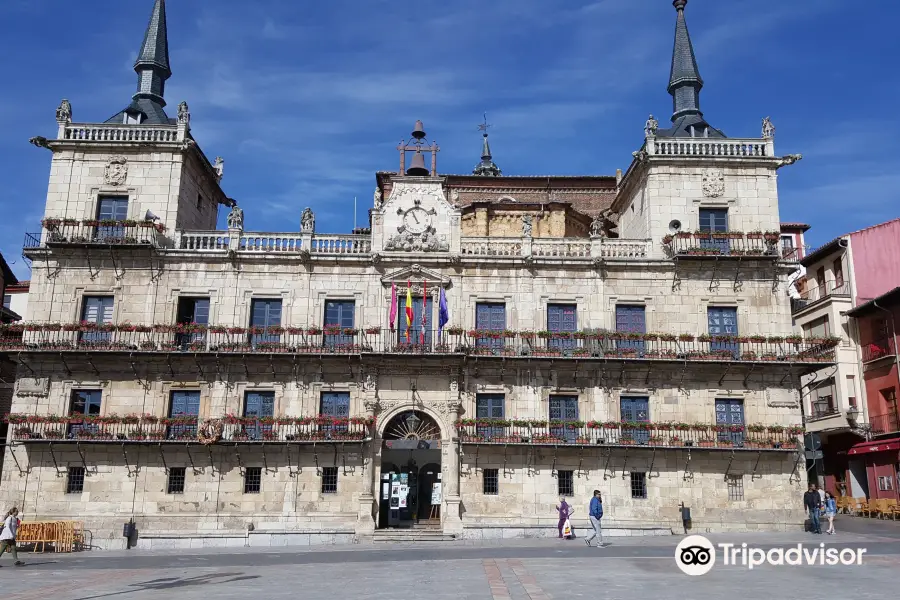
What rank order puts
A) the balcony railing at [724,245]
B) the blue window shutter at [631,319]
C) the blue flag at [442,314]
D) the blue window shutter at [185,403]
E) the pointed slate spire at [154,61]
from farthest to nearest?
the pointed slate spire at [154,61] → the blue window shutter at [631,319] → the balcony railing at [724,245] → the blue flag at [442,314] → the blue window shutter at [185,403]

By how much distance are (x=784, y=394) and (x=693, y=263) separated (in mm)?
6586

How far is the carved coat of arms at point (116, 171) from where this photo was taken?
3466 cm

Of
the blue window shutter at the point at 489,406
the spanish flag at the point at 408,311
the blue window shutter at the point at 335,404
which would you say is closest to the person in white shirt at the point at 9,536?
the blue window shutter at the point at 335,404

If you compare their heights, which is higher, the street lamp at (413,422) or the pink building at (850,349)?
the pink building at (850,349)

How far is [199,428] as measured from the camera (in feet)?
104

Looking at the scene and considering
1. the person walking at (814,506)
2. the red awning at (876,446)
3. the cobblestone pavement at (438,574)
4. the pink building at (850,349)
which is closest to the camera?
the cobblestone pavement at (438,574)

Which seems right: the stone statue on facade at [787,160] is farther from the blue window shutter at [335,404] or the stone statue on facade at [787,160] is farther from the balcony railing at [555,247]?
the blue window shutter at [335,404]

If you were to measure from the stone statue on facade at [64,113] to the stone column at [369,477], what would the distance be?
57.2 ft

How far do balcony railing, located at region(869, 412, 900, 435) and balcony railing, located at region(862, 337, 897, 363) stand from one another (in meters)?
2.90

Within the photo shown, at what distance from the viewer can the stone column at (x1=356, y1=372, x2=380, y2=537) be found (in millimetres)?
30906

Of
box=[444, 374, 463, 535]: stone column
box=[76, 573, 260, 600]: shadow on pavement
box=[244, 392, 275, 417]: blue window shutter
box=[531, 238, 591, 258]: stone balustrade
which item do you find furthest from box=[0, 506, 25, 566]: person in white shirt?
box=[531, 238, 591, 258]: stone balustrade

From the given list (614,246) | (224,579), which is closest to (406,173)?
(614,246)

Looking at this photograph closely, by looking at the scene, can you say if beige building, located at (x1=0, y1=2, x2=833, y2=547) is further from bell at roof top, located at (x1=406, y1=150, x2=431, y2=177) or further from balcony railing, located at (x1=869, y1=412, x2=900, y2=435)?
balcony railing, located at (x1=869, y1=412, x2=900, y2=435)

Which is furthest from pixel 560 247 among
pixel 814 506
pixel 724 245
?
pixel 814 506
